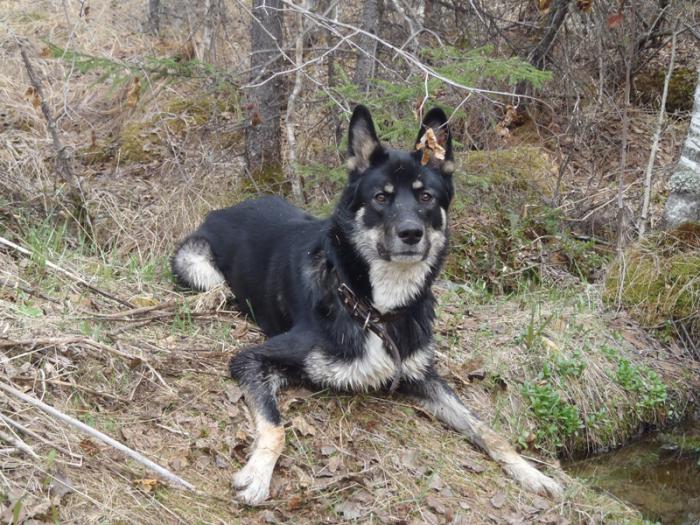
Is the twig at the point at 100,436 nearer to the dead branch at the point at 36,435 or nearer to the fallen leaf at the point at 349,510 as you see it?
the dead branch at the point at 36,435

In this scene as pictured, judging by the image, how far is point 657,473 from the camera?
17.6 feet

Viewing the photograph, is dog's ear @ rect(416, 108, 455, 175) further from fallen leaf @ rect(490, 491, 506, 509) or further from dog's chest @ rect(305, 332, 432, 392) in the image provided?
fallen leaf @ rect(490, 491, 506, 509)

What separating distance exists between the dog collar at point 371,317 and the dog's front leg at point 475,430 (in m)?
0.33

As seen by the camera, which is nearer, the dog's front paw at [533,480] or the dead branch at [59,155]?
the dog's front paw at [533,480]

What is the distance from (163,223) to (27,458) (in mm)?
4159

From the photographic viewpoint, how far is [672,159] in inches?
358

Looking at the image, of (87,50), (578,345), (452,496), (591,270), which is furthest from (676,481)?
(87,50)

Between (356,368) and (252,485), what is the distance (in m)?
1.00

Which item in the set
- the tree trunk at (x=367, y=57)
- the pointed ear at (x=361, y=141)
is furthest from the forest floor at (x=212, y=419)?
the tree trunk at (x=367, y=57)

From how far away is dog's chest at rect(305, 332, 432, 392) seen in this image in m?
4.64

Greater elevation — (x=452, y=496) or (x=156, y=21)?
(x=156, y=21)

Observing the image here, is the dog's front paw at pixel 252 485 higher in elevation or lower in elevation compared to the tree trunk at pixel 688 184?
lower

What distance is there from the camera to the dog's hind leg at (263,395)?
396 centimetres

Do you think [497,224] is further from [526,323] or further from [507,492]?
[507,492]
